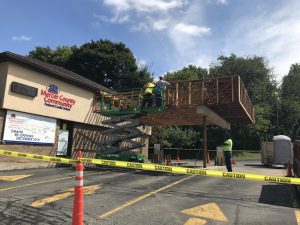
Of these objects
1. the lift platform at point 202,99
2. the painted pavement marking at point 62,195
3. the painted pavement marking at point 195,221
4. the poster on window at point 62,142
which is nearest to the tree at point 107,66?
the poster on window at point 62,142

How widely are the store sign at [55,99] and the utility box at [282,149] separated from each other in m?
16.8

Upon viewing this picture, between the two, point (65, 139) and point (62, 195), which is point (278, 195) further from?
point (65, 139)

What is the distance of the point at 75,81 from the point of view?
2058 centimetres

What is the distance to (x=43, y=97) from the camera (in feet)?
60.8

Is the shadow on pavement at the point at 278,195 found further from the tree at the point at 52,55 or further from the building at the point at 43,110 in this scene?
the tree at the point at 52,55

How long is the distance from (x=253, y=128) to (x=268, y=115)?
7.58 meters

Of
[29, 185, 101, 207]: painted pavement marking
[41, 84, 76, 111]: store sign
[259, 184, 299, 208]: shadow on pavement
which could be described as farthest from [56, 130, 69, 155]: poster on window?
[259, 184, 299, 208]: shadow on pavement

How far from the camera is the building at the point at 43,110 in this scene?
16.5m

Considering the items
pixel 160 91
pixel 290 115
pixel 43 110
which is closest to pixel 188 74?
pixel 290 115

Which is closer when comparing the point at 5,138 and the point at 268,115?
the point at 5,138

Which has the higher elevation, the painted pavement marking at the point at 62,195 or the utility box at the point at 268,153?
the utility box at the point at 268,153

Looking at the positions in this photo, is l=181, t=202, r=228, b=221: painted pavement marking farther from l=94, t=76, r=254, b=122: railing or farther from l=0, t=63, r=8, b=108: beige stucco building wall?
l=0, t=63, r=8, b=108: beige stucco building wall

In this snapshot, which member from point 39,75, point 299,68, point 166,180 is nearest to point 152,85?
point 39,75

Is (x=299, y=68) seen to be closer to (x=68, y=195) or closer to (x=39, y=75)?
(x=39, y=75)
